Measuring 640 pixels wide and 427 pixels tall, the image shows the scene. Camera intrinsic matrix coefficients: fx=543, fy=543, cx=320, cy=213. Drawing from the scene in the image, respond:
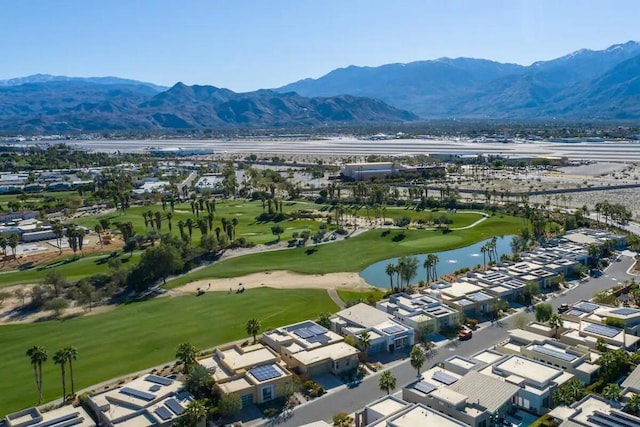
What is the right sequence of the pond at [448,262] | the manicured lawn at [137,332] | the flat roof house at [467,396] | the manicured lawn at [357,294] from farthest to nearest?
the pond at [448,262], the manicured lawn at [357,294], the manicured lawn at [137,332], the flat roof house at [467,396]

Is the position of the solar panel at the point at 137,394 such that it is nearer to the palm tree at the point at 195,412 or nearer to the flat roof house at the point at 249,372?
the flat roof house at the point at 249,372

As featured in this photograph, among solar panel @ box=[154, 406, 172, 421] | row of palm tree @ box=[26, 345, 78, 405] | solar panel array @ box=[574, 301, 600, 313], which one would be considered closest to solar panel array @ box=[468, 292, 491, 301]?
solar panel array @ box=[574, 301, 600, 313]

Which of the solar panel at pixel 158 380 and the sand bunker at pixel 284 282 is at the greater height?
the solar panel at pixel 158 380

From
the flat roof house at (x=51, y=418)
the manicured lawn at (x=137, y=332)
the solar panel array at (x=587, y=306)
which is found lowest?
the manicured lawn at (x=137, y=332)

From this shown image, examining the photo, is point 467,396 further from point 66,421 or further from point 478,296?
point 66,421

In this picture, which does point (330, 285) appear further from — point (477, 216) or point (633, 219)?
point (633, 219)

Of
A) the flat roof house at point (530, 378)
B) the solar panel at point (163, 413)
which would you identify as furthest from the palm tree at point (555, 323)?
the solar panel at point (163, 413)

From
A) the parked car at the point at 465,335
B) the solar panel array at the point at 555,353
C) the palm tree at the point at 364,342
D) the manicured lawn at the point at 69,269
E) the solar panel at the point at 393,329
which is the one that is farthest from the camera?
the manicured lawn at the point at 69,269
